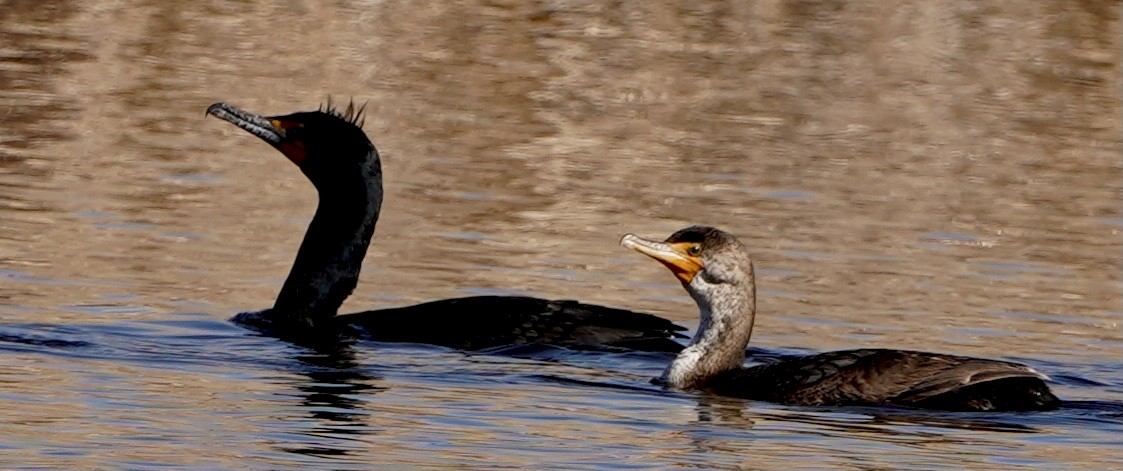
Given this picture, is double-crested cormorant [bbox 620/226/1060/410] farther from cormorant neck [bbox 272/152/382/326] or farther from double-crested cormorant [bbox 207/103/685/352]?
cormorant neck [bbox 272/152/382/326]

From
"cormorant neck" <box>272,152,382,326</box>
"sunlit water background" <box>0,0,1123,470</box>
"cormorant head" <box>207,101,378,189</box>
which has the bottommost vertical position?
"sunlit water background" <box>0,0,1123,470</box>

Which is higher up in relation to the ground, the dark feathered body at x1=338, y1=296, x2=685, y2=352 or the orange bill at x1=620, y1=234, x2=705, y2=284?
the orange bill at x1=620, y1=234, x2=705, y2=284

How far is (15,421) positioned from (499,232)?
7.81 metres

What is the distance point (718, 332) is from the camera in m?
13.8

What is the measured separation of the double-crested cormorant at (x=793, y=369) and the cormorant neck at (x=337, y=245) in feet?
7.95

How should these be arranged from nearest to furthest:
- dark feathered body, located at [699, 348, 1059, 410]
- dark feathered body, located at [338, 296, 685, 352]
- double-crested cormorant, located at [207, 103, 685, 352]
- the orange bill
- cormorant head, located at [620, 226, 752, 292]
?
dark feathered body, located at [699, 348, 1059, 410]
the orange bill
cormorant head, located at [620, 226, 752, 292]
dark feathered body, located at [338, 296, 685, 352]
double-crested cormorant, located at [207, 103, 685, 352]

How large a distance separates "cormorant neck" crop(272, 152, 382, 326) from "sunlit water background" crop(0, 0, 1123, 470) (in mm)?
484

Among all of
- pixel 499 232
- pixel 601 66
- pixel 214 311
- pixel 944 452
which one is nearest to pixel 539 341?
pixel 214 311

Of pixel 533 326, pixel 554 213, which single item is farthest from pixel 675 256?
pixel 554 213

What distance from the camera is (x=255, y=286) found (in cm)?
1680

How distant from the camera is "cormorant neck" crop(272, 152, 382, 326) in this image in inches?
610

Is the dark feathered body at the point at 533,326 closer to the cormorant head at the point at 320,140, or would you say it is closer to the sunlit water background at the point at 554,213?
the sunlit water background at the point at 554,213

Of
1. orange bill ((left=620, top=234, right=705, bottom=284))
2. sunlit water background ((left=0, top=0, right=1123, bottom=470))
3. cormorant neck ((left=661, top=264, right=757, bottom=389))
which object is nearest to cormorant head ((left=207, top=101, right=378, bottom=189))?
sunlit water background ((left=0, top=0, right=1123, bottom=470))

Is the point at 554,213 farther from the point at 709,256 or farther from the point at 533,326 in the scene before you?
the point at 709,256
